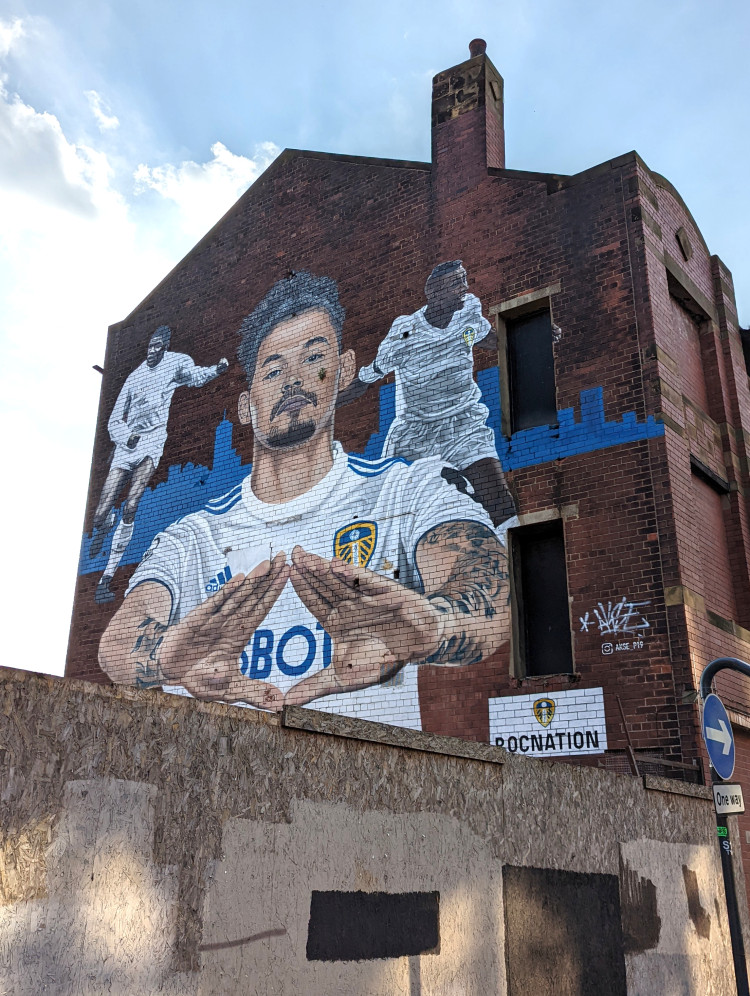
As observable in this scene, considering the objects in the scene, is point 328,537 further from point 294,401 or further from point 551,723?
point 551,723

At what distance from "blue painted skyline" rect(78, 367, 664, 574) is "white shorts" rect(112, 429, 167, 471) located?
64 cm

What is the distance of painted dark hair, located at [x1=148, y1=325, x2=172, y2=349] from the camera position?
16188 millimetres

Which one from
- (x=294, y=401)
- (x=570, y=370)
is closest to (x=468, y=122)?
(x=570, y=370)

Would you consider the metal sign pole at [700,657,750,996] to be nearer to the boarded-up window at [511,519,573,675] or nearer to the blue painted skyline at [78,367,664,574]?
the boarded-up window at [511,519,573,675]

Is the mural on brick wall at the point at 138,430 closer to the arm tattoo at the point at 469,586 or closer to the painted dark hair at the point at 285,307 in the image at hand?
the painted dark hair at the point at 285,307

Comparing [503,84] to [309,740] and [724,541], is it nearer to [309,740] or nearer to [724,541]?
[724,541]

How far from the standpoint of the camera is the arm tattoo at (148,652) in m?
13.8

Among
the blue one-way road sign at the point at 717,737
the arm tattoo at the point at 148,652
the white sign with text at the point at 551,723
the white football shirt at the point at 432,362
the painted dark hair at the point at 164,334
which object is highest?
the painted dark hair at the point at 164,334

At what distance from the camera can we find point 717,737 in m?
6.78

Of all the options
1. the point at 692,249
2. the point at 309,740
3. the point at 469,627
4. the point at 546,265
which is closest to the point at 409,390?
the point at 546,265

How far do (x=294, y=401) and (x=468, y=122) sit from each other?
16.0 ft

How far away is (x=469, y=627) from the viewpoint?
435 inches

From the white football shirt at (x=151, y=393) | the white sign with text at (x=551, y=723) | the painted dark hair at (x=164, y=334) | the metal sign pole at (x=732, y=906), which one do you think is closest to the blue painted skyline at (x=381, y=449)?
the white football shirt at (x=151, y=393)

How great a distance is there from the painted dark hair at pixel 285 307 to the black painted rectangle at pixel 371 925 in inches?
392
